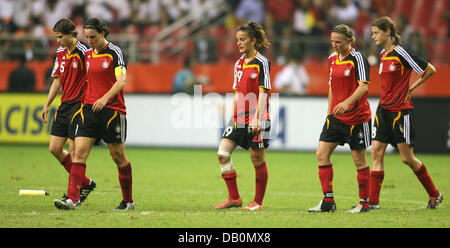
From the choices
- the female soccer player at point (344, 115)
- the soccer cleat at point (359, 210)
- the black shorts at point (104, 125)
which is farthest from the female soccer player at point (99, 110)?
the soccer cleat at point (359, 210)

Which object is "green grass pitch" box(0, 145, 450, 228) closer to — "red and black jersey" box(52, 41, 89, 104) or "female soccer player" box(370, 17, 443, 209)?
"female soccer player" box(370, 17, 443, 209)

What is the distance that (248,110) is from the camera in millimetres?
9266

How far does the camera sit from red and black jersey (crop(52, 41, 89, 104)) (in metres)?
9.55

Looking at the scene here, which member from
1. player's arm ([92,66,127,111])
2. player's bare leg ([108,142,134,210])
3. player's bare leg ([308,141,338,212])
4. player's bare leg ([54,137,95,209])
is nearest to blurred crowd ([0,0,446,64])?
player's bare leg ([308,141,338,212])

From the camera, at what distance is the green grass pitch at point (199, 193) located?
809 cm

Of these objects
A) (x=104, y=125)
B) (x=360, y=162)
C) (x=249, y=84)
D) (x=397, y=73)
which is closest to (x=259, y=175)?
(x=249, y=84)

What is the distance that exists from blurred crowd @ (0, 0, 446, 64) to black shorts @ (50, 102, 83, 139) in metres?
12.4

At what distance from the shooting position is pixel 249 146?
9.23 meters

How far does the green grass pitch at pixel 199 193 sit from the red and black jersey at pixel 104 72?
1307mm

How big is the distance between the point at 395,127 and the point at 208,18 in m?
15.8

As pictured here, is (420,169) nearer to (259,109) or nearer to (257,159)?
(257,159)
